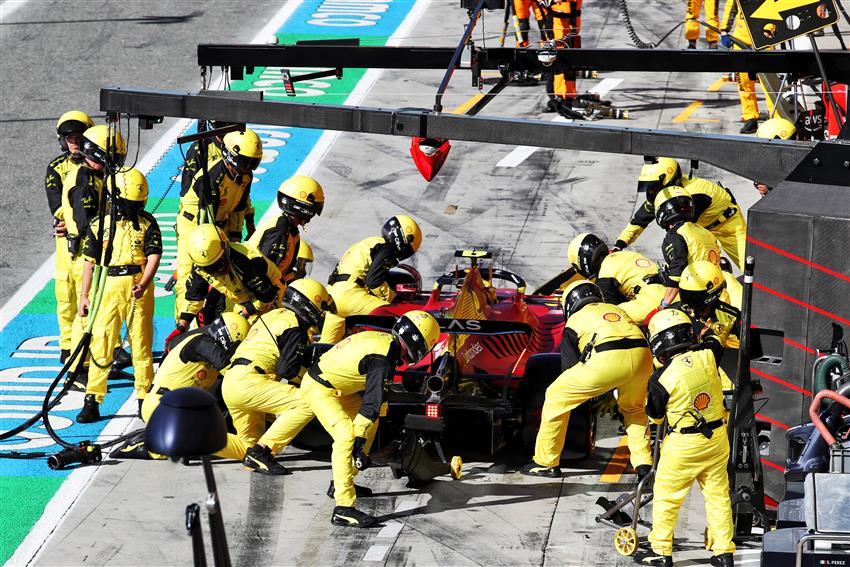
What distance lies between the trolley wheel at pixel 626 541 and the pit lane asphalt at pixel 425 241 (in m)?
0.10

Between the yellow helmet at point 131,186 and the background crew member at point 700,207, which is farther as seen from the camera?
the background crew member at point 700,207

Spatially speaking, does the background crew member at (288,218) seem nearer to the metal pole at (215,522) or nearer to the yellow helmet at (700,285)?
A: the yellow helmet at (700,285)

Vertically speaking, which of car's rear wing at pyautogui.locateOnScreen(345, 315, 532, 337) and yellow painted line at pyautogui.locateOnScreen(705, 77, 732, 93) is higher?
car's rear wing at pyautogui.locateOnScreen(345, 315, 532, 337)

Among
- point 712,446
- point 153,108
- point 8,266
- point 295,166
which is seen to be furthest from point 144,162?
point 712,446

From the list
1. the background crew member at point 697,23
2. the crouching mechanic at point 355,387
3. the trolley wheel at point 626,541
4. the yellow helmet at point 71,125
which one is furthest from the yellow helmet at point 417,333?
the background crew member at point 697,23

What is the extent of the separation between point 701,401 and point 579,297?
202cm

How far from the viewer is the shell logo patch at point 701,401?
376 inches

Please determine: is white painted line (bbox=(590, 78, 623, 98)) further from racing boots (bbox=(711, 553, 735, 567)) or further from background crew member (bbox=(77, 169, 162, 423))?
racing boots (bbox=(711, 553, 735, 567))

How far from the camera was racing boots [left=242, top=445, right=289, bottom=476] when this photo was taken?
11148 mm

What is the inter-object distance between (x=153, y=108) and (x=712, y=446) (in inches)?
209

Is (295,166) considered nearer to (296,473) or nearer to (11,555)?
(296,473)

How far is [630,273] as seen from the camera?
12.7 metres

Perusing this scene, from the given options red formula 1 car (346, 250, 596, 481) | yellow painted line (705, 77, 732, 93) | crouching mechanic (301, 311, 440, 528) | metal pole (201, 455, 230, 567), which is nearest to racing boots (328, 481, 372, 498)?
crouching mechanic (301, 311, 440, 528)

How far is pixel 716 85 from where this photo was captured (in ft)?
71.6
